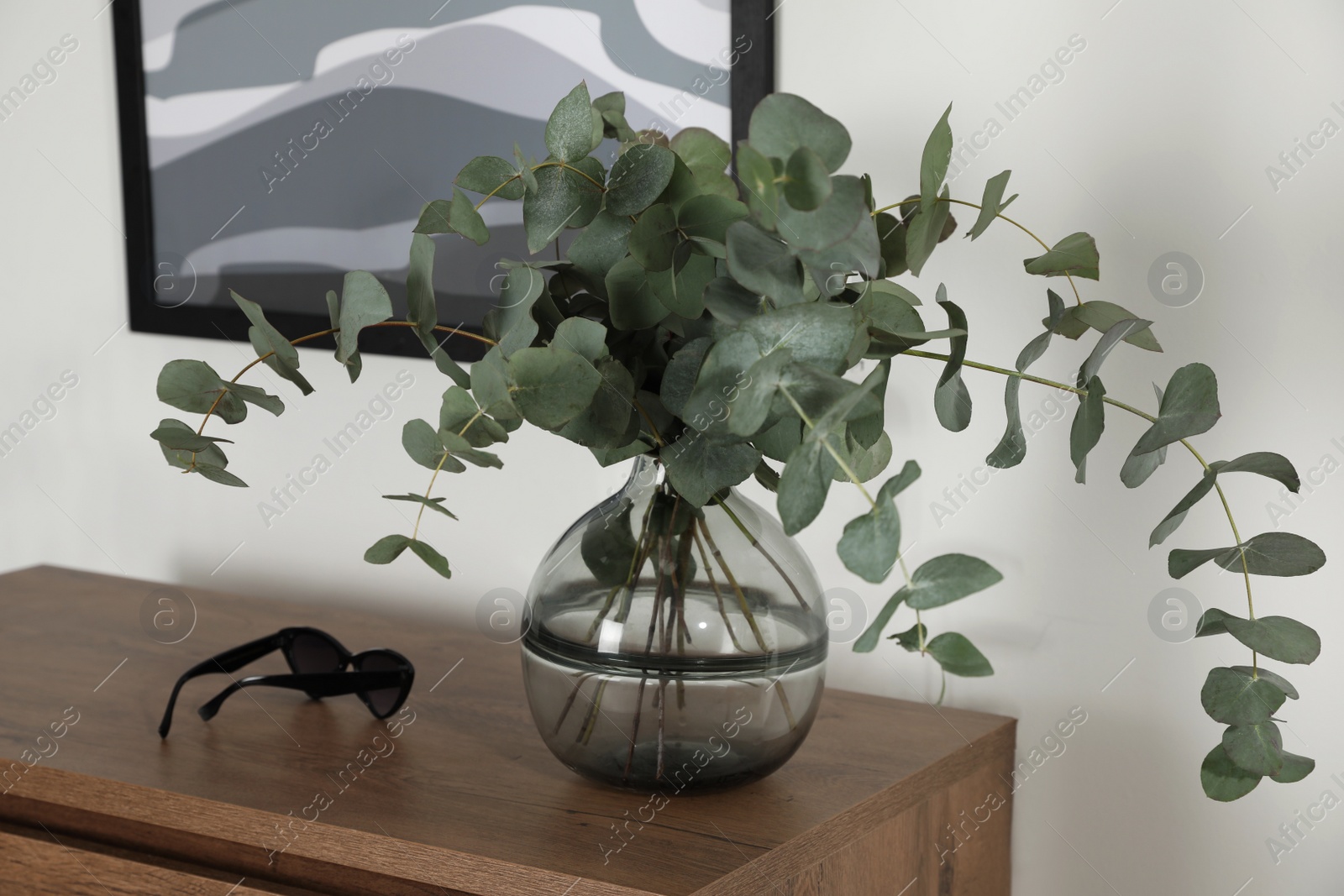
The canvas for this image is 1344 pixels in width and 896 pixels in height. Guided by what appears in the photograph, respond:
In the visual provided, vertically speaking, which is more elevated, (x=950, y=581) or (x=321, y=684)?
(x=950, y=581)

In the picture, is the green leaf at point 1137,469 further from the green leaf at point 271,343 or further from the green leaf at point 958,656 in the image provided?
the green leaf at point 271,343

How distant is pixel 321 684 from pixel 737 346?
624 millimetres

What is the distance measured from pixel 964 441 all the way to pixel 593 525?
0.39m

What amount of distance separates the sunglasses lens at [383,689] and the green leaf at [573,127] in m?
0.51

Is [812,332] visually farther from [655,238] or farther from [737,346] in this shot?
Answer: [655,238]

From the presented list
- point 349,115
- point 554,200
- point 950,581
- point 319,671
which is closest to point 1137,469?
point 950,581

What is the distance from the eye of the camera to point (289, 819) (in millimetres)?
771

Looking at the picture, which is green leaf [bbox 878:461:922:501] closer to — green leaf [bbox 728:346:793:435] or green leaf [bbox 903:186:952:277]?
green leaf [bbox 728:346:793:435]

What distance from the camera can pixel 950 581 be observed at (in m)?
0.51

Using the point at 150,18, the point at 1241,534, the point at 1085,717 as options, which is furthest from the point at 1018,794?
the point at 150,18

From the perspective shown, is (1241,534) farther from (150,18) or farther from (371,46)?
(150,18)

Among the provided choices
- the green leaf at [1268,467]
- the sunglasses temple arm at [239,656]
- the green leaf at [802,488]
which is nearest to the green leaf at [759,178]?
the green leaf at [802,488]

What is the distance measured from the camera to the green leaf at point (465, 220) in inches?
26.2

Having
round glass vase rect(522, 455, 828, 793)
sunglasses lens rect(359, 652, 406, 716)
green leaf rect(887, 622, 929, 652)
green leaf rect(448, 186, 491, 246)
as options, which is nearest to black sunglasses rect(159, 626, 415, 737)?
sunglasses lens rect(359, 652, 406, 716)
